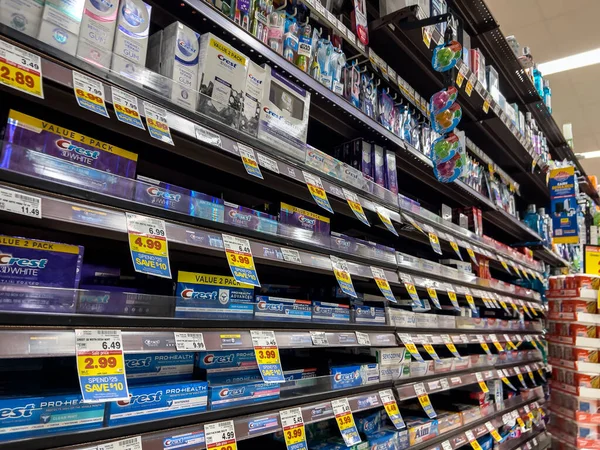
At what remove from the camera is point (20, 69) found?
2.58ft

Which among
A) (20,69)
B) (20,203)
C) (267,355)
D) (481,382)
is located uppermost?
(20,69)

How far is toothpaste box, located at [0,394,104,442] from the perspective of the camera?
729 millimetres

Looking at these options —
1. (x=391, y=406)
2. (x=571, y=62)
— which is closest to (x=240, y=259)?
(x=391, y=406)

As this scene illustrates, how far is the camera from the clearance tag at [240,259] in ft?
3.73

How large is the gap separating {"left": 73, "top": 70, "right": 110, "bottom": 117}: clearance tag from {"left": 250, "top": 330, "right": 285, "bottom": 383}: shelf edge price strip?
72cm

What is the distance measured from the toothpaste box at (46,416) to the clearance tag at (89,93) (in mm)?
603

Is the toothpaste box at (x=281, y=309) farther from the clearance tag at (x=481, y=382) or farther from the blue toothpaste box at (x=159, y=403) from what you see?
the clearance tag at (x=481, y=382)

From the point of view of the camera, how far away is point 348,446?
144 cm

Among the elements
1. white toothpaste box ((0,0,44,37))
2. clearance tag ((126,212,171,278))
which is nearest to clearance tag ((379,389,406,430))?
clearance tag ((126,212,171,278))

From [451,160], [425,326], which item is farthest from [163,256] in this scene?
[451,160]

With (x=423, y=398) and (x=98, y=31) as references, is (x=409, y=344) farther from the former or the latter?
(x=98, y=31)

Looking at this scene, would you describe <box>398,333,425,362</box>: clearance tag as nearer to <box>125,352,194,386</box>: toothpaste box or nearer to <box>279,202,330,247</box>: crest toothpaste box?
<box>279,202,330,247</box>: crest toothpaste box

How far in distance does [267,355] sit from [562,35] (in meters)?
5.33

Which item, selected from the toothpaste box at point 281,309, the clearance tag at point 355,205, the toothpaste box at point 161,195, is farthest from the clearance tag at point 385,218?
the toothpaste box at point 161,195
